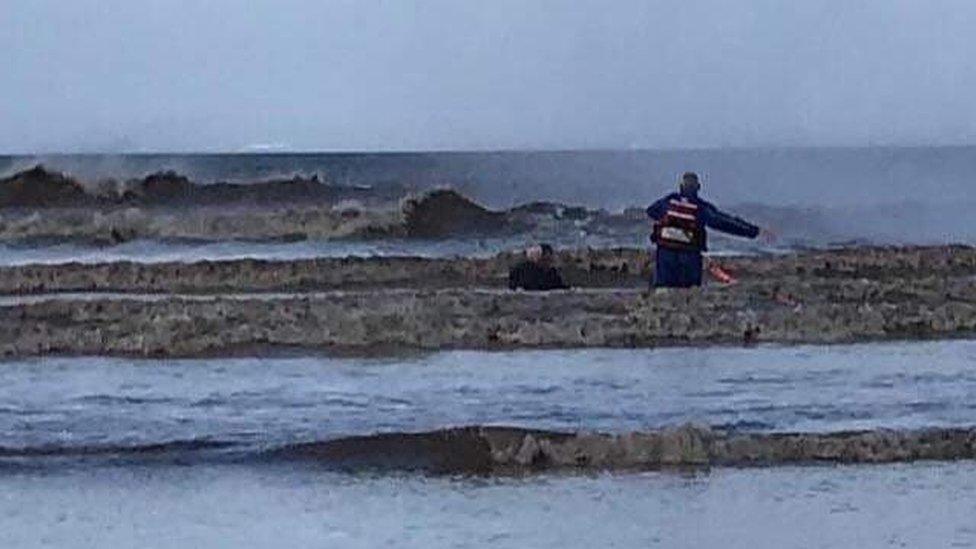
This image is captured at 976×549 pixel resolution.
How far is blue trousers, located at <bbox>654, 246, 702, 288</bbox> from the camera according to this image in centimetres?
2139

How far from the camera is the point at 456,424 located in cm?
1481

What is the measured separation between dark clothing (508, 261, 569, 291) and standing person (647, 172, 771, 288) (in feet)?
5.30

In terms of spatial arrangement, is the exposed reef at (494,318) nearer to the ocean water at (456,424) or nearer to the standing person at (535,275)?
Answer: the standing person at (535,275)

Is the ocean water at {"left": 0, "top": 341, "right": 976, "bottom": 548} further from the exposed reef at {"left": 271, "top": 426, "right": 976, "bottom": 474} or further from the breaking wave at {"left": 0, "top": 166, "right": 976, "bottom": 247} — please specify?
the breaking wave at {"left": 0, "top": 166, "right": 976, "bottom": 247}

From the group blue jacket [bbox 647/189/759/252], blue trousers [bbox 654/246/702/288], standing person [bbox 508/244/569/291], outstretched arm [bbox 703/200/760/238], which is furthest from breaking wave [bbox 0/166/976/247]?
outstretched arm [bbox 703/200/760/238]

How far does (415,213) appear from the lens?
39375 millimetres

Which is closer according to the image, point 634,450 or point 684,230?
point 634,450

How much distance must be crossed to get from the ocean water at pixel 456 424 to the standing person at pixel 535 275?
3.98 metres

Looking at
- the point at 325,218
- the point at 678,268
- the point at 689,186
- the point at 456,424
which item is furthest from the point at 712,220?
the point at 325,218

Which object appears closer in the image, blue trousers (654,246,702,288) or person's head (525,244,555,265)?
blue trousers (654,246,702,288)

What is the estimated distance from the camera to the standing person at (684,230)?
20734 millimetres

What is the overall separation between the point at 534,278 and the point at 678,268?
200 centimetres

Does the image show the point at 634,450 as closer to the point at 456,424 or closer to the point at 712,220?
the point at 456,424

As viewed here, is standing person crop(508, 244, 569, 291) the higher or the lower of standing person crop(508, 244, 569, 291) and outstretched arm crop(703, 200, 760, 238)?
the lower
